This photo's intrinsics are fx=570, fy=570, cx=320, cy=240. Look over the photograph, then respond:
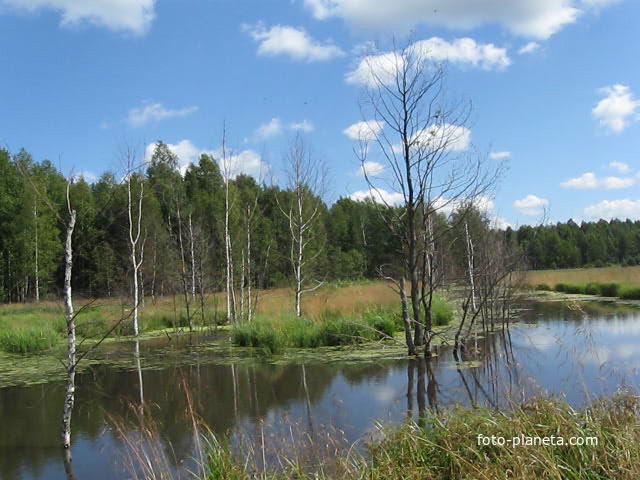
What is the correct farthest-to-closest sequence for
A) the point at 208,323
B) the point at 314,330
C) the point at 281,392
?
the point at 208,323, the point at 314,330, the point at 281,392

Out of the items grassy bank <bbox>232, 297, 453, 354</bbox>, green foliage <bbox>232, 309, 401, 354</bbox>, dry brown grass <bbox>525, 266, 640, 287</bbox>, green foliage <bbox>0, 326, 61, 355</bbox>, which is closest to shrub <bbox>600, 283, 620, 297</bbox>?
dry brown grass <bbox>525, 266, 640, 287</bbox>

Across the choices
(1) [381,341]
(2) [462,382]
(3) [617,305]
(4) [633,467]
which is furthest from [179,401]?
(3) [617,305]

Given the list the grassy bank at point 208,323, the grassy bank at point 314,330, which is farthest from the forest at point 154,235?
the grassy bank at point 314,330

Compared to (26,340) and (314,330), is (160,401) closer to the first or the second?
(314,330)

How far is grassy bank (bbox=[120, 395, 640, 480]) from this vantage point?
12.5 feet

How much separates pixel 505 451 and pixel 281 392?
6117 millimetres

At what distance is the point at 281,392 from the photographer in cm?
965

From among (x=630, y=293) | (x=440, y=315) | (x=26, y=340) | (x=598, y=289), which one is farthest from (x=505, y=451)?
(x=598, y=289)

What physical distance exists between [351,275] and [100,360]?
1388 inches

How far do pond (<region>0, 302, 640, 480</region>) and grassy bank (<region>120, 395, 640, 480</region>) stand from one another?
1.69ft

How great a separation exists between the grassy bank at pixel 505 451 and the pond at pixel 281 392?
52cm

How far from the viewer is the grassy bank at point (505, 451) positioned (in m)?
3.79

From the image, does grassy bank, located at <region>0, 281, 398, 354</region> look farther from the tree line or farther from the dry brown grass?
the tree line

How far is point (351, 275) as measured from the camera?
1930 inches
